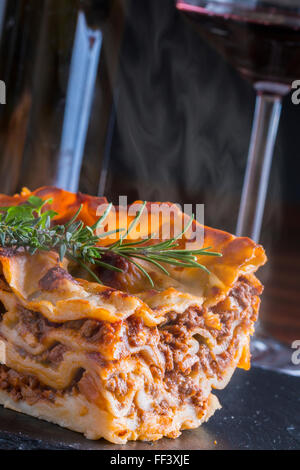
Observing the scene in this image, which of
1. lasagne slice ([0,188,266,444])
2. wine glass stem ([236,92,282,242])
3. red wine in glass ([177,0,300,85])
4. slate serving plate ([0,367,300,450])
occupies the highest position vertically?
red wine in glass ([177,0,300,85])

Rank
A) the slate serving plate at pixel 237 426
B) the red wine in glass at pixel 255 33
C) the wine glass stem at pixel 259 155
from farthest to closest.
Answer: the wine glass stem at pixel 259 155 → the red wine in glass at pixel 255 33 → the slate serving plate at pixel 237 426

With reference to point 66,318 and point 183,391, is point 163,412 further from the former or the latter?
point 66,318

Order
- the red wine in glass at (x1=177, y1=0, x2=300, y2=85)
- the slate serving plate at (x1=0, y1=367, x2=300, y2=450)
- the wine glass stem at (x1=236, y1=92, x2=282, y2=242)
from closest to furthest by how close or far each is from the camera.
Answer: the slate serving plate at (x1=0, y1=367, x2=300, y2=450) → the red wine in glass at (x1=177, y1=0, x2=300, y2=85) → the wine glass stem at (x1=236, y1=92, x2=282, y2=242)

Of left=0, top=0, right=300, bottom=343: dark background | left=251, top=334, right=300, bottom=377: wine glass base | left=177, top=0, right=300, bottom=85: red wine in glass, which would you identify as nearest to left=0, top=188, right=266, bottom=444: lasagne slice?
left=251, top=334, right=300, bottom=377: wine glass base

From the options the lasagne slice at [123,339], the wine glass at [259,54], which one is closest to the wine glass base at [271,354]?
the wine glass at [259,54]

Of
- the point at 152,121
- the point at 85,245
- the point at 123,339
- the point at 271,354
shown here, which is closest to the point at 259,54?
the point at 271,354

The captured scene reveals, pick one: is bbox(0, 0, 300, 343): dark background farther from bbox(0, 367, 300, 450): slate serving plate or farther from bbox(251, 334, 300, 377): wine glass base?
bbox(0, 367, 300, 450): slate serving plate

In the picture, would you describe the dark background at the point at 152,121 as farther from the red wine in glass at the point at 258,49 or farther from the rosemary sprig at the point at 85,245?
the rosemary sprig at the point at 85,245
